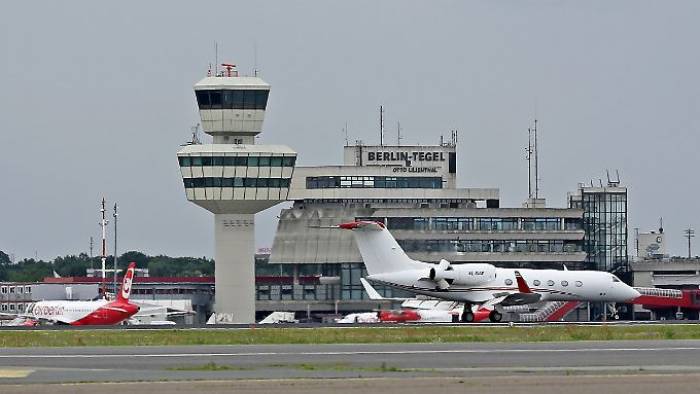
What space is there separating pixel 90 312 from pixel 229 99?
3836 centimetres

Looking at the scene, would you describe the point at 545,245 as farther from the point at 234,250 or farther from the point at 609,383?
the point at 609,383

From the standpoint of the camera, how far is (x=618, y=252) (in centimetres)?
18600

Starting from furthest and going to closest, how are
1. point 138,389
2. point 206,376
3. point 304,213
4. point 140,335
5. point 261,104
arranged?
1. point 304,213
2. point 261,104
3. point 140,335
4. point 206,376
5. point 138,389

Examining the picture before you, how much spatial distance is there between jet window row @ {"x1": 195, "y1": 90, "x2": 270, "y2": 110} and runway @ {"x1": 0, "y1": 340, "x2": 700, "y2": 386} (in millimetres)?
92452

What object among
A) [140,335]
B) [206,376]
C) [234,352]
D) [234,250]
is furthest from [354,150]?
[206,376]

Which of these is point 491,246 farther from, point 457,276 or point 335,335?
point 335,335

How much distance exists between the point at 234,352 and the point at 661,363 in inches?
723

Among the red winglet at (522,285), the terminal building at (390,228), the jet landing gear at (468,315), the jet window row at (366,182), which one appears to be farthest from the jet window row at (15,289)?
the red winglet at (522,285)

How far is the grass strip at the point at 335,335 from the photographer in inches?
3022

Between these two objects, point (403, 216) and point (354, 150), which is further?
point (354, 150)

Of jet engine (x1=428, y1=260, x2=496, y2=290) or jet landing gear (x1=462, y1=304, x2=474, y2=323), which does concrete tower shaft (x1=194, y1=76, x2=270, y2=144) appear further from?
jet landing gear (x1=462, y1=304, x2=474, y2=323)

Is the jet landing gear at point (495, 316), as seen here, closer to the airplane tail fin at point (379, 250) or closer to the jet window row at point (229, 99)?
the airplane tail fin at point (379, 250)

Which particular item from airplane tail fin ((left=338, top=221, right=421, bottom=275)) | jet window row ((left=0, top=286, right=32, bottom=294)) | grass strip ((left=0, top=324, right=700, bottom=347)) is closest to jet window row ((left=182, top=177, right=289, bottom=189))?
jet window row ((left=0, top=286, right=32, bottom=294))

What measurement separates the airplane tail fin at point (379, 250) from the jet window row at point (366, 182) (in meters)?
61.5
